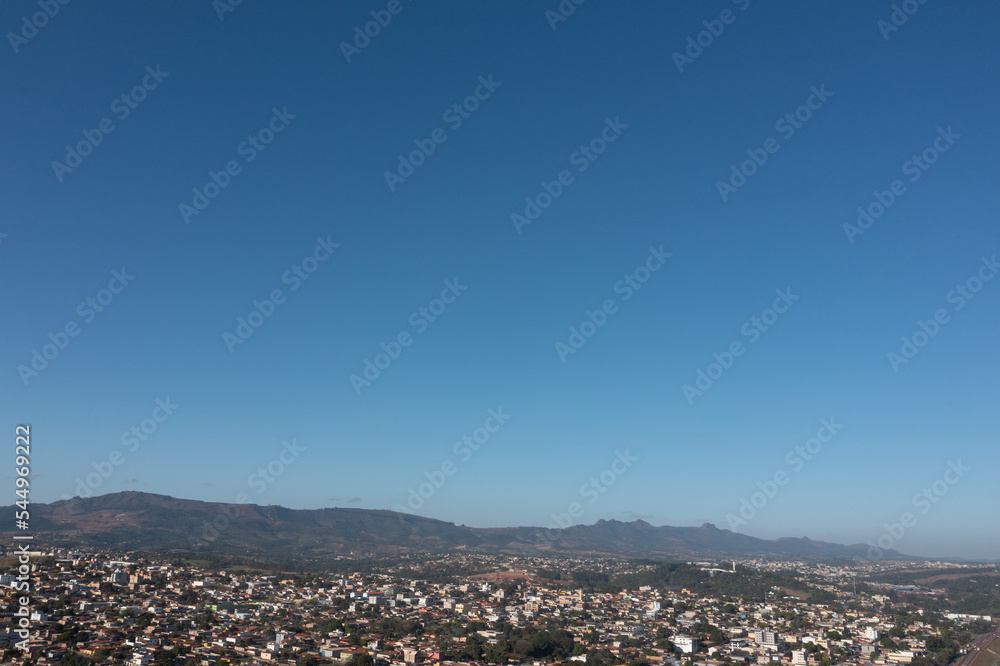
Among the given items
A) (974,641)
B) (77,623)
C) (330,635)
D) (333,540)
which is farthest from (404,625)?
(333,540)

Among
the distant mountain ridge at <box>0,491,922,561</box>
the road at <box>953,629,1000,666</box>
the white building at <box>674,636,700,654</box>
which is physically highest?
the white building at <box>674,636,700,654</box>

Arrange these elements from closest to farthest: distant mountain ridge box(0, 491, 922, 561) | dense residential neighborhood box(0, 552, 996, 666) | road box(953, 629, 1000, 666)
→ dense residential neighborhood box(0, 552, 996, 666) < road box(953, 629, 1000, 666) < distant mountain ridge box(0, 491, 922, 561)

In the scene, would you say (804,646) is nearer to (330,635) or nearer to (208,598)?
(330,635)

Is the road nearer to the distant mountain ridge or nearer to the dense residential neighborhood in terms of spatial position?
the dense residential neighborhood

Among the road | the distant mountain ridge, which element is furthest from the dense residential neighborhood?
the distant mountain ridge

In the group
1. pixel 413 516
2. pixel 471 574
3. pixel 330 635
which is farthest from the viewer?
pixel 413 516

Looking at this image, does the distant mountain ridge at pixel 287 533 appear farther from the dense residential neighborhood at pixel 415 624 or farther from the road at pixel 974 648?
the road at pixel 974 648
